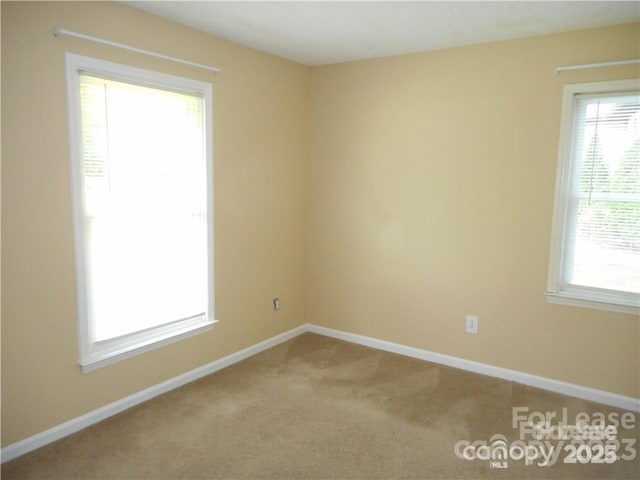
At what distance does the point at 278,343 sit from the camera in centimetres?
387

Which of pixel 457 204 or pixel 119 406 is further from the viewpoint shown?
pixel 457 204

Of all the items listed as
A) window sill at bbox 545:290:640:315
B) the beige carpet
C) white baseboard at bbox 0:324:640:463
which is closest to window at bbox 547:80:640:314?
window sill at bbox 545:290:640:315

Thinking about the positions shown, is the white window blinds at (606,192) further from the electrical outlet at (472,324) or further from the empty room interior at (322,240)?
the electrical outlet at (472,324)

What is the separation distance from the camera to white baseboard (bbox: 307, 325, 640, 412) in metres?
2.87

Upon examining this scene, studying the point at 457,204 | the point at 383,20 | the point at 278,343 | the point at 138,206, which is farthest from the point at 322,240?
the point at 383,20

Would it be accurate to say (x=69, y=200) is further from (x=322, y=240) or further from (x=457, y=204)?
(x=457, y=204)

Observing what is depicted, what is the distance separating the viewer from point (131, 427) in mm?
2551

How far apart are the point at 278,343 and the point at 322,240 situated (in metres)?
0.97

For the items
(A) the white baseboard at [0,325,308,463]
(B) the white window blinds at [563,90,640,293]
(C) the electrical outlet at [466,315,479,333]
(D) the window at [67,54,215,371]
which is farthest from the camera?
(C) the electrical outlet at [466,315,479,333]

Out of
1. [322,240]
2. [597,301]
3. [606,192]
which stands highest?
[606,192]

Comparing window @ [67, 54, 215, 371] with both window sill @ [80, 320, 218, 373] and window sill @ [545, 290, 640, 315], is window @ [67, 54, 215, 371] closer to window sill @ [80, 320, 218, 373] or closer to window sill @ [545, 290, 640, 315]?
window sill @ [80, 320, 218, 373]

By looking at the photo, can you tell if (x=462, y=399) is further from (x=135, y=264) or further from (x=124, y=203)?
(x=124, y=203)

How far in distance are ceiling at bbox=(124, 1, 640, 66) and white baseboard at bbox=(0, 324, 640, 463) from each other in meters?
2.26

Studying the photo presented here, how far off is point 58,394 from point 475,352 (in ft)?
8.89
